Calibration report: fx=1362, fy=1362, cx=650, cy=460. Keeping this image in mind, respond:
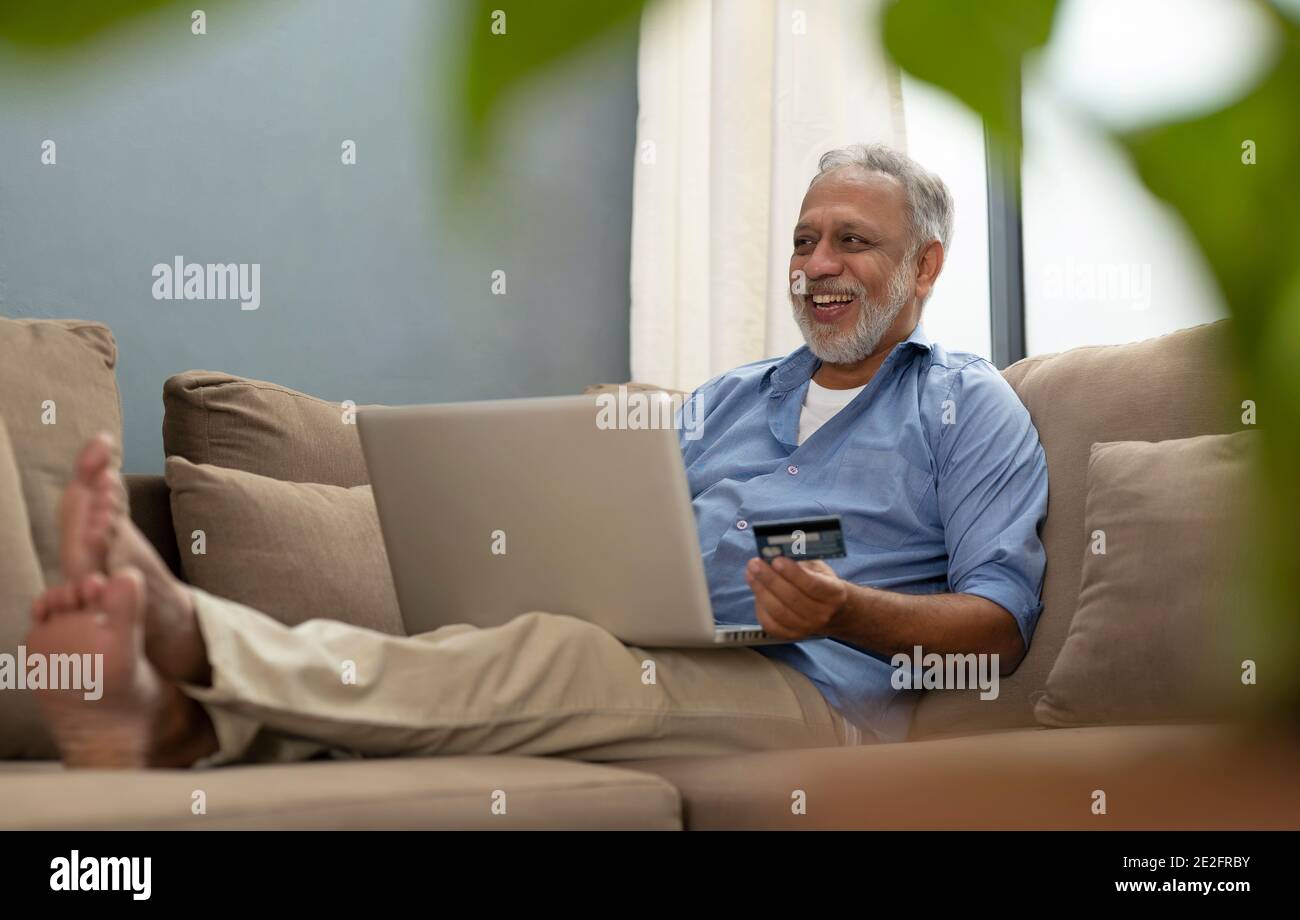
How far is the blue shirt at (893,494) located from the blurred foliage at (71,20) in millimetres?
1549

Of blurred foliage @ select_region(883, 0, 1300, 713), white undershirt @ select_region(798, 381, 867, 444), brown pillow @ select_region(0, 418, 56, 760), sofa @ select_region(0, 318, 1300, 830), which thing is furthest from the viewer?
white undershirt @ select_region(798, 381, 867, 444)

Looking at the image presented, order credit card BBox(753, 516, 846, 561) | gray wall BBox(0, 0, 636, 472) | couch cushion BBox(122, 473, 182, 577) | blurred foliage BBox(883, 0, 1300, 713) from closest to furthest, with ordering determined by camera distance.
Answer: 1. blurred foliage BBox(883, 0, 1300, 713)
2. credit card BBox(753, 516, 846, 561)
3. couch cushion BBox(122, 473, 182, 577)
4. gray wall BBox(0, 0, 636, 472)

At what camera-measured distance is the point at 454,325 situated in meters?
2.77

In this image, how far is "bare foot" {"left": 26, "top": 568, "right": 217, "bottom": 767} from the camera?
106 centimetres

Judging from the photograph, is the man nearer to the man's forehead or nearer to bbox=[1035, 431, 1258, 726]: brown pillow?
the man's forehead

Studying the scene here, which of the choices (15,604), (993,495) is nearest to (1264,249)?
(15,604)

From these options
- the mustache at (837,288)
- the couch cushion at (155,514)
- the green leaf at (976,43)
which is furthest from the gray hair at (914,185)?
the green leaf at (976,43)

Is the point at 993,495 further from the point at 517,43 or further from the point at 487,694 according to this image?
the point at 517,43

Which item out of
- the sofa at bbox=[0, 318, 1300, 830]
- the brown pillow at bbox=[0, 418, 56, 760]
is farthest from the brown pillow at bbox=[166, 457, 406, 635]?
the brown pillow at bbox=[0, 418, 56, 760]

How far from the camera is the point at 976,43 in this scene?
155 millimetres

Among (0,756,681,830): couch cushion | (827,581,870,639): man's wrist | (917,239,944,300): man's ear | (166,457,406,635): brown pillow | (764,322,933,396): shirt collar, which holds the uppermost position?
(917,239,944,300): man's ear

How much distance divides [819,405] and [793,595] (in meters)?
0.67

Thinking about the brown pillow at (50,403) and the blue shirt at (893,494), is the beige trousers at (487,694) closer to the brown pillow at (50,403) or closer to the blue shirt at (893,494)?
the blue shirt at (893,494)

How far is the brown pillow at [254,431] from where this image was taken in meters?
1.95
